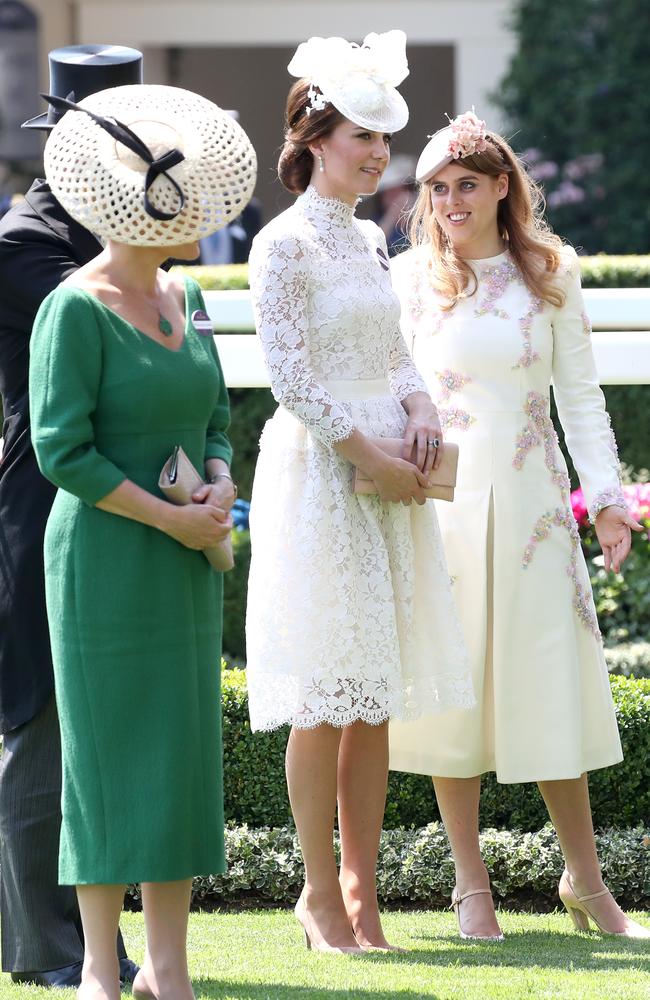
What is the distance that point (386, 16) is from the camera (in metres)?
16.1

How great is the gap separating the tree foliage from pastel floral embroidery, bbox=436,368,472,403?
11.3 meters

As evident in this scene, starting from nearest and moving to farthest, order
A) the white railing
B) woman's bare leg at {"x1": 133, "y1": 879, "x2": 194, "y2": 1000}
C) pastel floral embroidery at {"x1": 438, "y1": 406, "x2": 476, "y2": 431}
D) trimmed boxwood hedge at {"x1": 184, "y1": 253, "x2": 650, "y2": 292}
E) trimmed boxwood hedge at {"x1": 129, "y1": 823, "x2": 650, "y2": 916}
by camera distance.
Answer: woman's bare leg at {"x1": 133, "y1": 879, "x2": 194, "y2": 1000}
pastel floral embroidery at {"x1": 438, "y1": 406, "x2": 476, "y2": 431}
trimmed boxwood hedge at {"x1": 129, "y1": 823, "x2": 650, "y2": 916}
the white railing
trimmed boxwood hedge at {"x1": 184, "y1": 253, "x2": 650, "y2": 292}

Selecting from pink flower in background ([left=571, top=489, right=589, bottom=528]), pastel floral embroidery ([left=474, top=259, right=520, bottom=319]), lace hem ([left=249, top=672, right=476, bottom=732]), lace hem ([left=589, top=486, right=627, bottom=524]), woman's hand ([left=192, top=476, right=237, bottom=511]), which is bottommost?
pink flower in background ([left=571, top=489, right=589, bottom=528])

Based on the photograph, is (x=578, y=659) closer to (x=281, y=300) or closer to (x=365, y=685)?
(x=365, y=685)

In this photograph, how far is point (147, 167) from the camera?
298cm

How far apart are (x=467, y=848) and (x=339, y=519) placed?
899 mm

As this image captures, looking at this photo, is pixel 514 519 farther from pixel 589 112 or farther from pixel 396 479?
pixel 589 112

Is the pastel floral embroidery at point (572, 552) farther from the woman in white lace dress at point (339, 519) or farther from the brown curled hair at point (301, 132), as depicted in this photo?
the brown curled hair at point (301, 132)

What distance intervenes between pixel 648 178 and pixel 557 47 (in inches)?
57.9

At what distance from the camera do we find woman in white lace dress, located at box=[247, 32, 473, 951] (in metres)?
3.61

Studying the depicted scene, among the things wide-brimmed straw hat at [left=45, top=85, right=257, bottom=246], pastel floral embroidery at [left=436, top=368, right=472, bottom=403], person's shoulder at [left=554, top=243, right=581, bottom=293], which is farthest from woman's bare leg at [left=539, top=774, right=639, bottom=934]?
wide-brimmed straw hat at [left=45, top=85, right=257, bottom=246]

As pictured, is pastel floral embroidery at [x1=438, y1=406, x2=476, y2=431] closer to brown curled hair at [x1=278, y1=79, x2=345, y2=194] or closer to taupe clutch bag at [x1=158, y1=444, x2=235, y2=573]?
brown curled hair at [x1=278, y1=79, x2=345, y2=194]

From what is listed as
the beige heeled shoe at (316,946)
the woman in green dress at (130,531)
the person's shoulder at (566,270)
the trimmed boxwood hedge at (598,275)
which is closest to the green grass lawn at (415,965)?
the beige heeled shoe at (316,946)

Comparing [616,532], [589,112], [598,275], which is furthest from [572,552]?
[589,112]
